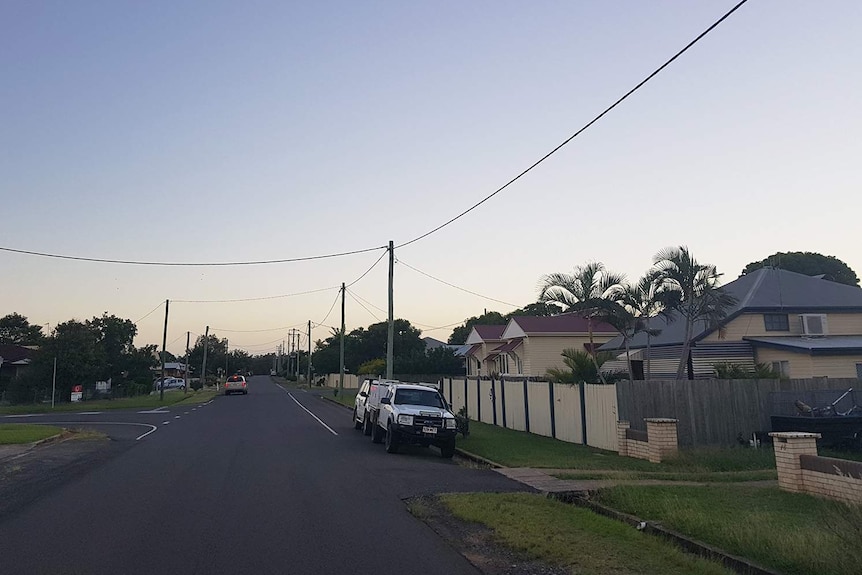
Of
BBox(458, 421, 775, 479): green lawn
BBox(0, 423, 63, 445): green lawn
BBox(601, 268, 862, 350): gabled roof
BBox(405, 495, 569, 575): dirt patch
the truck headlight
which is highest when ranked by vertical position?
BBox(601, 268, 862, 350): gabled roof

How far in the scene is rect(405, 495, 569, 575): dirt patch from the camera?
750 centimetres

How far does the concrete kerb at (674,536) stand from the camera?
7431mm

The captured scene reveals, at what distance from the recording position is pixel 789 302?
31.3m

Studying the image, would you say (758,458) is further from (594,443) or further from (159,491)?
(159,491)

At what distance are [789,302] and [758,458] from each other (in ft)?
58.4

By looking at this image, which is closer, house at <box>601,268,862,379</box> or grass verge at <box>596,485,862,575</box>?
grass verge at <box>596,485,862,575</box>

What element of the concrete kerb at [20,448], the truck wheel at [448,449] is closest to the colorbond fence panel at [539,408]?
the truck wheel at [448,449]

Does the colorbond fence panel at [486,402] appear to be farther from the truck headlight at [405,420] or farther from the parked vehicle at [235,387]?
the parked vehicle at [235,387]

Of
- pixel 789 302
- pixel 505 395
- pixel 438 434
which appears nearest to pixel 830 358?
pixel 789 302

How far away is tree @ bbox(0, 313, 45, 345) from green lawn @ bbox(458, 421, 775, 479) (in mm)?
96173

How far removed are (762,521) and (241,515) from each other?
23.2 ft

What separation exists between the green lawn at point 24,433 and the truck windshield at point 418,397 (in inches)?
440

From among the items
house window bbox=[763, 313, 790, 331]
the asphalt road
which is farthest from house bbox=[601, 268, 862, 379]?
the asphalt road

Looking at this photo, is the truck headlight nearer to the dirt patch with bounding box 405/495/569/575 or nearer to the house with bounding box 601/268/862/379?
the dirt patch with bounding box 405/495/569/575
